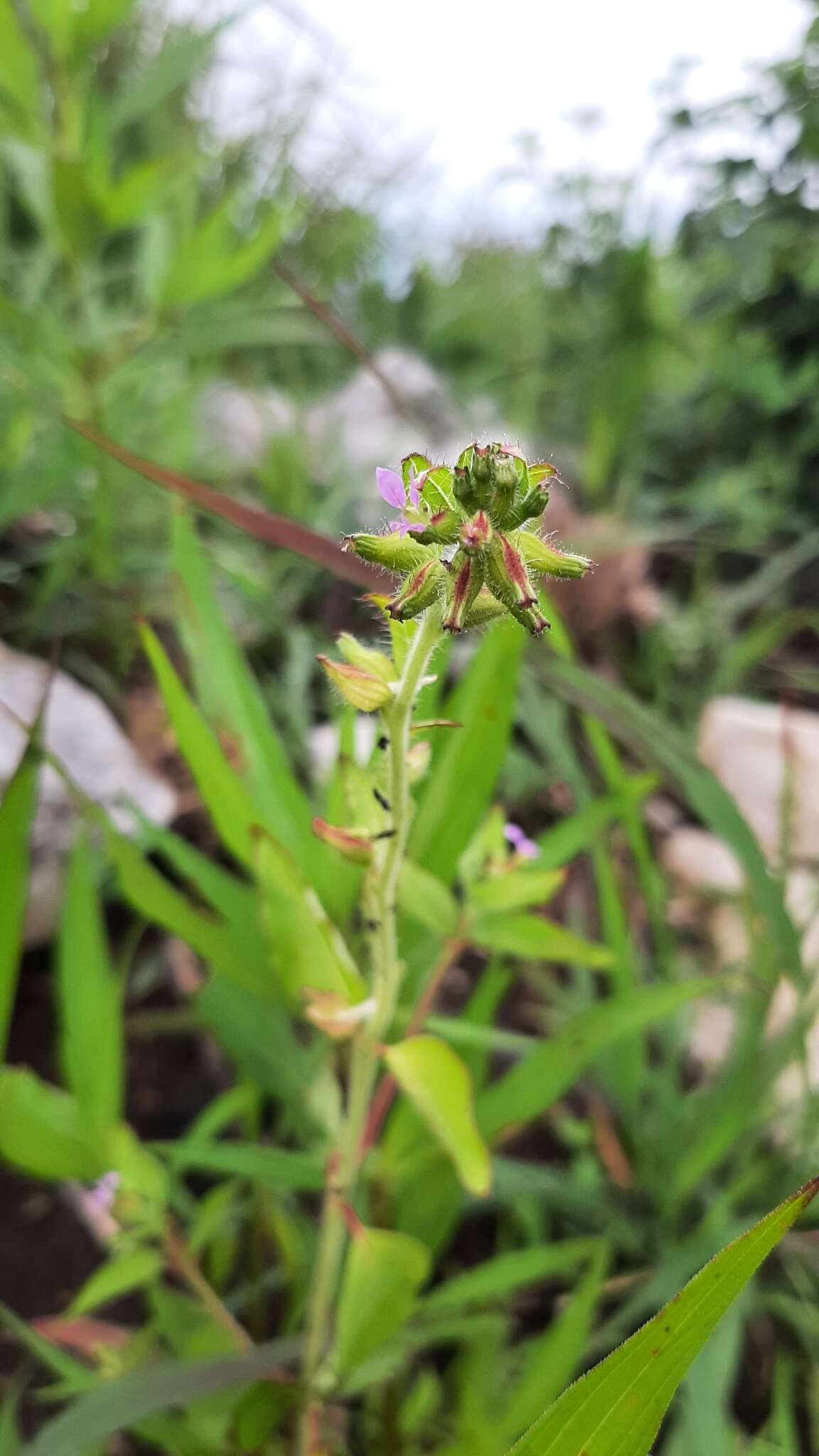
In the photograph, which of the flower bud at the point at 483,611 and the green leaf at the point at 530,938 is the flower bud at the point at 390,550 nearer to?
the flower bud at the point at 483,611

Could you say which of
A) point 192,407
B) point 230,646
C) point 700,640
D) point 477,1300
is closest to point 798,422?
point 700,640

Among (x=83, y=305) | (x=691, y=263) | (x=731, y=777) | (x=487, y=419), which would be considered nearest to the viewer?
(x=83, y=305)

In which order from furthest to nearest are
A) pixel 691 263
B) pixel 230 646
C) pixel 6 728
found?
pixel 691 263, pixel 6 728, pixel 230 646

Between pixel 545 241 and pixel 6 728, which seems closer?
pixel 6 728

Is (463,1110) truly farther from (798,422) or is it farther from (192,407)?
(798,422)

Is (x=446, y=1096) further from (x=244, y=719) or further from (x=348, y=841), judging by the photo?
(x=244, y=719)

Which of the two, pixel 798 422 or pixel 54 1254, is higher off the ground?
pixel 798 422

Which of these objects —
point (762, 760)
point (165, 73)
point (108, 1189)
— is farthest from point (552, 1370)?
point (165, 73)
